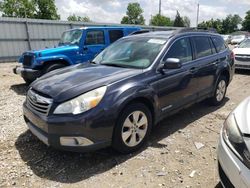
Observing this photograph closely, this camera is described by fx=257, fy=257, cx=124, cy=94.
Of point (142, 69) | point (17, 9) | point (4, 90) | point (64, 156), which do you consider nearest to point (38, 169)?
point (64, 156)

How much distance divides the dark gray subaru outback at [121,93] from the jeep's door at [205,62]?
2cm

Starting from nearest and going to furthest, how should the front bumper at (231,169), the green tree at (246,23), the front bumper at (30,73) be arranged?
1. the front bumper at (231,169)
2. the front bumper at (30,73)
3. the green tree at (246,23)

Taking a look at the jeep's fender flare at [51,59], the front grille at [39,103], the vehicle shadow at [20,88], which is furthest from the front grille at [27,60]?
the front grille at [39,103]

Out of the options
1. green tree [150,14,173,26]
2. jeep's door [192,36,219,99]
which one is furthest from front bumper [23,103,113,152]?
green tree [150,14,173,26]

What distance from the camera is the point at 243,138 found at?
2168 mm

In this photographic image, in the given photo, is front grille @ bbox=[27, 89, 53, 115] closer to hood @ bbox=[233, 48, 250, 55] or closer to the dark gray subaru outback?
the dark gray subaru outback

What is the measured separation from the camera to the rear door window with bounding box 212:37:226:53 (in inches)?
226

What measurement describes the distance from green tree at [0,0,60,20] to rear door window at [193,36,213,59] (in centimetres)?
4148

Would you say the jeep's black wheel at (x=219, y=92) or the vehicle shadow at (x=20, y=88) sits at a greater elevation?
the jeep's black wheel at (x=219, y=92)

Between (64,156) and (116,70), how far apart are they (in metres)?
1.45

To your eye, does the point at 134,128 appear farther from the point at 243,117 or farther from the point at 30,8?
the point at 30,8

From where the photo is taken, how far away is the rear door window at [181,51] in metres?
4.28

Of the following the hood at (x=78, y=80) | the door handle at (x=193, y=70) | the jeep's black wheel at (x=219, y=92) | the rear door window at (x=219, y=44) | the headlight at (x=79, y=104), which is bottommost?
the jeep's black wheel at (x=219, y=92)

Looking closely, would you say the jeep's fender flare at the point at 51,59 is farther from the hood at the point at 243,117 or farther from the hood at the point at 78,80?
the hood at the point at 243,117
